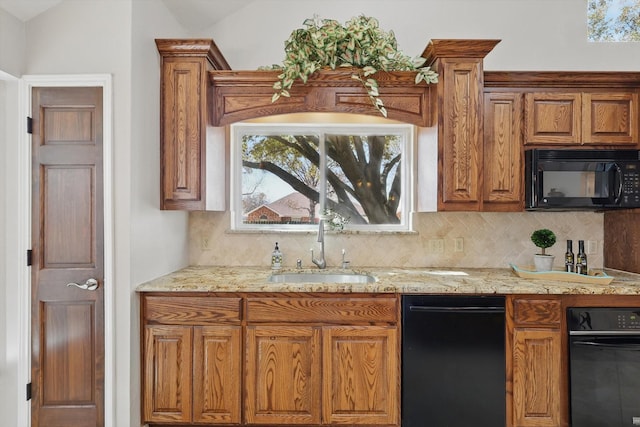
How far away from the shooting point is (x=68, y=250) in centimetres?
218

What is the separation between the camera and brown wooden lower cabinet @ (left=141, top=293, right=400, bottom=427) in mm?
2213

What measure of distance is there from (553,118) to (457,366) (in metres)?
1.69

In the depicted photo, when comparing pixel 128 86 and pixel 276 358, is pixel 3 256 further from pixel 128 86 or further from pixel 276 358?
pixel 276 358

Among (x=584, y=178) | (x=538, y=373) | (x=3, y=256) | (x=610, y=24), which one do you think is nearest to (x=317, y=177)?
(x=584, y=178)

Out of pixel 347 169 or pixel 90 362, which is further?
pixel 347 169

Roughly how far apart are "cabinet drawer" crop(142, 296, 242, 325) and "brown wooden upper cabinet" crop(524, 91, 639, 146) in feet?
6.99

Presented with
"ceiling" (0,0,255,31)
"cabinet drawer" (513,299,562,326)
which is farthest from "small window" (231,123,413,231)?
"cabinet drawer" (513,299,562,326)

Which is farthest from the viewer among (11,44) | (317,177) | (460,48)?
(317,177)

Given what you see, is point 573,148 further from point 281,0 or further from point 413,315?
point 281,0

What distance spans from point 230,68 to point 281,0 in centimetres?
66

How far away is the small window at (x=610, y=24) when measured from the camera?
2982 mm

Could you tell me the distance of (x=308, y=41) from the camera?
2416 millimetres

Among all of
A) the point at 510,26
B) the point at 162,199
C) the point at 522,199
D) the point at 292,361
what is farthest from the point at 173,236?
the point at 510,26

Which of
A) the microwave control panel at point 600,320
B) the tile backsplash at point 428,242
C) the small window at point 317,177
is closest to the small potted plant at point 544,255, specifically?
the tile backsplash at point 428,242
